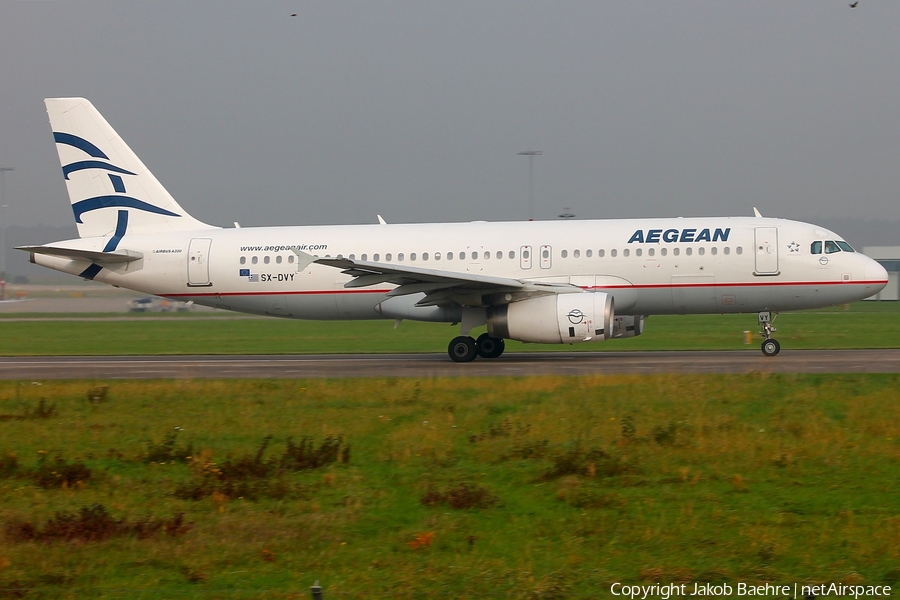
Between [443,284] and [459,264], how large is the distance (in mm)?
2488

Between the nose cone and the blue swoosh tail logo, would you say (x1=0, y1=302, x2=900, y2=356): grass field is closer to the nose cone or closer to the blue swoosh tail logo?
the nose cone

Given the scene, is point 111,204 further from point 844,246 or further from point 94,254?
point 844,246

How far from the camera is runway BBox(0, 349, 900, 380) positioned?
21828 mm

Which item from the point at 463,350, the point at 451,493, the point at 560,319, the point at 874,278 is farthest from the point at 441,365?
the point at 451,493

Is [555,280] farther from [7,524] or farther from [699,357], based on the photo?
[7,524]

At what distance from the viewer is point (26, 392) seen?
61.5 ft

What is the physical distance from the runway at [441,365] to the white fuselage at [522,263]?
58.9 inches

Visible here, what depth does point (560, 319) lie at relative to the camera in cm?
2342

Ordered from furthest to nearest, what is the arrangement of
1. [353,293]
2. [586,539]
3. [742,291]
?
[353,293], [742,291], [586,539]

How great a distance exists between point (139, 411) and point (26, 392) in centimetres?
426

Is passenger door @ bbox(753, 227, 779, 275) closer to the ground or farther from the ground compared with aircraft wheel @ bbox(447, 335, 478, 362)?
farther from the ground

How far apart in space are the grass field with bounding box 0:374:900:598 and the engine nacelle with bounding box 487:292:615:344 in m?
6.61

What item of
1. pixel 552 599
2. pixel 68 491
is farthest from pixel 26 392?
pixel 552 599

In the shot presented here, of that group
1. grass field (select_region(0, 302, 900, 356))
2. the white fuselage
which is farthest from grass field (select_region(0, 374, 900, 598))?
grass field (select_region(0, 302, 900, 356))
